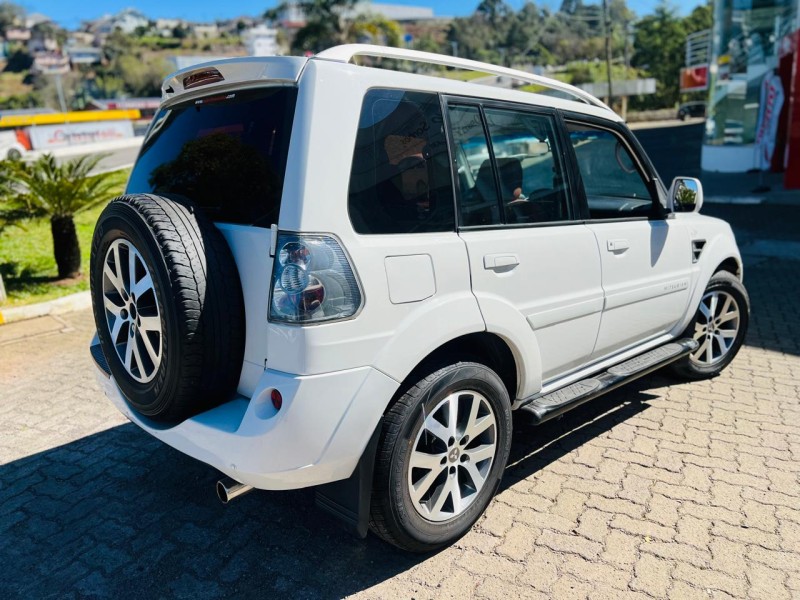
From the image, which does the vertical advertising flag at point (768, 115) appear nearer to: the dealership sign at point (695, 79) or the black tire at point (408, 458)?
the black tire at point (408, 458)

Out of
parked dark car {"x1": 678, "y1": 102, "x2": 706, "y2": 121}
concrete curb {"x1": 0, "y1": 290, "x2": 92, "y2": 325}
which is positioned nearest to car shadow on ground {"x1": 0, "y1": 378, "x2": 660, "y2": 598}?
concrete curb {"x1": 0, "y1": 290, "x2": 92, "y2": 325}

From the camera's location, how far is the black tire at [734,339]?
4.43 m

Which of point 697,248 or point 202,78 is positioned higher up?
point 202,78

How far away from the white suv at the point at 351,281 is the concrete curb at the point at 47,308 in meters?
4.36

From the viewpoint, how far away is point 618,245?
3543 mm

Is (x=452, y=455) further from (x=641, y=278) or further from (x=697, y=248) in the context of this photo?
(x=697, y=248)

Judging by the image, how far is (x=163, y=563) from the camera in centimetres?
280

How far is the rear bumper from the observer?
7.39ft

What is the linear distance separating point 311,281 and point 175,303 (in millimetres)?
537

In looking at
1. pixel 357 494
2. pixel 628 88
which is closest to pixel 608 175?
pixel 357 494

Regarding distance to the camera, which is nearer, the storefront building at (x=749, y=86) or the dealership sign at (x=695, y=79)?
the storefront building at (x=749, y=86)

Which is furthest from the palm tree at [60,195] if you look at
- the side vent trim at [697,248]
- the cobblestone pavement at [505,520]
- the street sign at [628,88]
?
the street sign at [628,88]

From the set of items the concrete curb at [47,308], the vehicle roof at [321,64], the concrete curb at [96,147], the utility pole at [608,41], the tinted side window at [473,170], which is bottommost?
the concrete curb at [47,308]

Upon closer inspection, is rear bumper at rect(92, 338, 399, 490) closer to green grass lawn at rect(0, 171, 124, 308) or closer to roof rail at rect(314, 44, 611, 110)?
roof rail at rect(314, 44, 611, 110)
